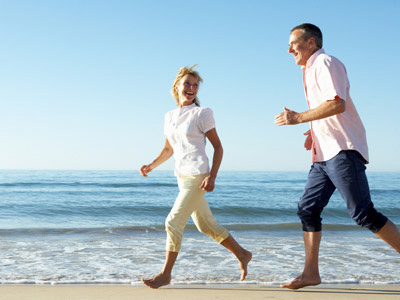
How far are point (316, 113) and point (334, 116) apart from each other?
Answer: 0.82ft

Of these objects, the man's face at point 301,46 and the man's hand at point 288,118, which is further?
the man's face at point 301,46

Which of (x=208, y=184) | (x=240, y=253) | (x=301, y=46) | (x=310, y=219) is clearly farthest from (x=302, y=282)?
(x=301, y=46)

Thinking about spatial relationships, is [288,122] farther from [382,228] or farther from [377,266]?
[377,266]

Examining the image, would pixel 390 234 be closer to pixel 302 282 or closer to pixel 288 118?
pixel 302 282

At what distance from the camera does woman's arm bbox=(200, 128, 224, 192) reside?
3326 millimetres

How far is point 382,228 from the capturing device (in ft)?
9.48

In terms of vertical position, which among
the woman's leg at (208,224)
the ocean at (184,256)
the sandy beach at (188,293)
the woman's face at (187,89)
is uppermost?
the woman's face at (187,89)

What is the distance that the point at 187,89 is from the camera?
3586 mm

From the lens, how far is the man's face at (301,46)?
314cm

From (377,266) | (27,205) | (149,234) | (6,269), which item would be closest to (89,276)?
(6,269)

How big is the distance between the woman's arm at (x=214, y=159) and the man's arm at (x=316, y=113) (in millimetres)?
726

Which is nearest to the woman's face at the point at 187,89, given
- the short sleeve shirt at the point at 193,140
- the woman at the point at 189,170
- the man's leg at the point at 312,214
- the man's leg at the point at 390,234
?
the woman at the point at 189,170

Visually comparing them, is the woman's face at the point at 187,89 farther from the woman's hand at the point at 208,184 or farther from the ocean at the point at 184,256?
the ocean at the point at 184,256

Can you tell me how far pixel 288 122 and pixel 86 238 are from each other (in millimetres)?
5243
